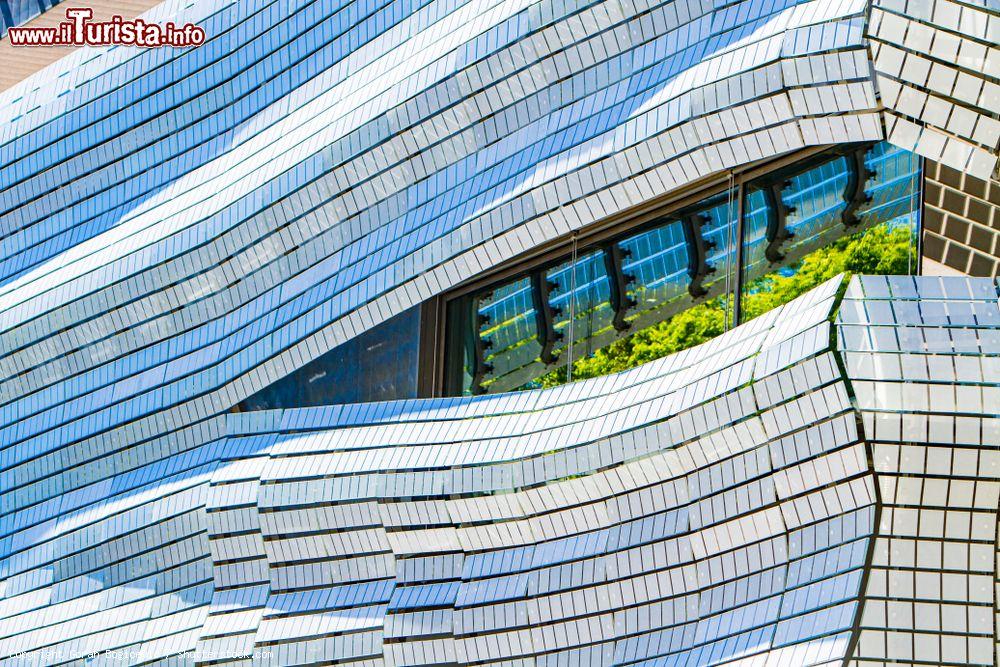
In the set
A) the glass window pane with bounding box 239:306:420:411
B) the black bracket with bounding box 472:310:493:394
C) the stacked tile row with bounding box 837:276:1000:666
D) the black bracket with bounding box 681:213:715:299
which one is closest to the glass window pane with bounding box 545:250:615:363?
the black bracket with bounding box 472:310:493:394

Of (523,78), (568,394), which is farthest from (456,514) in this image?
(523,78)

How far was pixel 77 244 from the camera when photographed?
33.0 m

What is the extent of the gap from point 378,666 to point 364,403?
4.86m

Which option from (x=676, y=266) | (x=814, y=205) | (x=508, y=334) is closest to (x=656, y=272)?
(x=676, y=266)

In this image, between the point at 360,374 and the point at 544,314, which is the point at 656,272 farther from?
the point at 360,374

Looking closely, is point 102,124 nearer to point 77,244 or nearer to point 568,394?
point 77,244

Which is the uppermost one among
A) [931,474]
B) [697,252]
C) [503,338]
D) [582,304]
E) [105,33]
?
[105,33]

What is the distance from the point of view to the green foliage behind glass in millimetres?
25109

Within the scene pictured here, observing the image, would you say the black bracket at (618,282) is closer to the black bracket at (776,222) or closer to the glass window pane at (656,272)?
the glass window pane at (656,272)

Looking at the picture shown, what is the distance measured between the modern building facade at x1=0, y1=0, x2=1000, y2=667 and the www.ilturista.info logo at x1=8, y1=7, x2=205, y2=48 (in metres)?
0.36

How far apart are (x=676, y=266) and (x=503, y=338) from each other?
3.83 metres

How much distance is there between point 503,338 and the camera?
29.8m

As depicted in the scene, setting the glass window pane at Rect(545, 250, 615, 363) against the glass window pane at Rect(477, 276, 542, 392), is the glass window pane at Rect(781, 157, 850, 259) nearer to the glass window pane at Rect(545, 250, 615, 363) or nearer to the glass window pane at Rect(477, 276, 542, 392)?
the glass window pane at Rect(545, 250, 615, 363)

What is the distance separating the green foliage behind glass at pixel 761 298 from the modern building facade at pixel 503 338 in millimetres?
79
